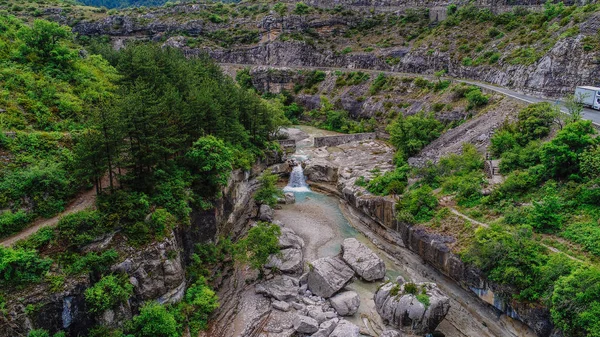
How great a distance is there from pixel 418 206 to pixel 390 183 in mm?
6892

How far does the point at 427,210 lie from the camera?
36.8 meters

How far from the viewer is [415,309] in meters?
27.6

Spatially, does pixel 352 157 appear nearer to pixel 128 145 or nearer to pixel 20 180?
pixel 128 145

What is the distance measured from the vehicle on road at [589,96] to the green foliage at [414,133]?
57.1 feet

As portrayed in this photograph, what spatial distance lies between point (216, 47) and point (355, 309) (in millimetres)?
96388

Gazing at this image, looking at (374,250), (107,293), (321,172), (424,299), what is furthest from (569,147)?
(107,293)

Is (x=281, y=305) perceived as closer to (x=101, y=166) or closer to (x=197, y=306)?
(x=197, y=306)

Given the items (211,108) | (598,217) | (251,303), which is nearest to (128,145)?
Answer: (211,108)

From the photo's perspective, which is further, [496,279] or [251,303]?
[251,303]

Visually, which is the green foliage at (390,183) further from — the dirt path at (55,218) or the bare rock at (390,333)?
the dirt path at (55,218)

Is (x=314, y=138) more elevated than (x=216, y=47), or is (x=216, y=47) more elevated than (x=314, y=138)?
(x=216, y=47)

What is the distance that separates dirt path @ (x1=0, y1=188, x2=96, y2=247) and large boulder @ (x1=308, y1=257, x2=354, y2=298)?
62.0 feet

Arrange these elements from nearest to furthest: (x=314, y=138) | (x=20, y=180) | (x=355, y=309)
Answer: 1. (x=20, y=180)
2. (x=355, y=309)
3. (x=314, y=138)

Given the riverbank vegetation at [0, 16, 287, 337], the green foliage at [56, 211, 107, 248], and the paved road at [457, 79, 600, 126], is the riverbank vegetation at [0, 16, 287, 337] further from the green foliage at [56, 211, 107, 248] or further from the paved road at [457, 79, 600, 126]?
the paved road at [457, 79, 600, 126]
